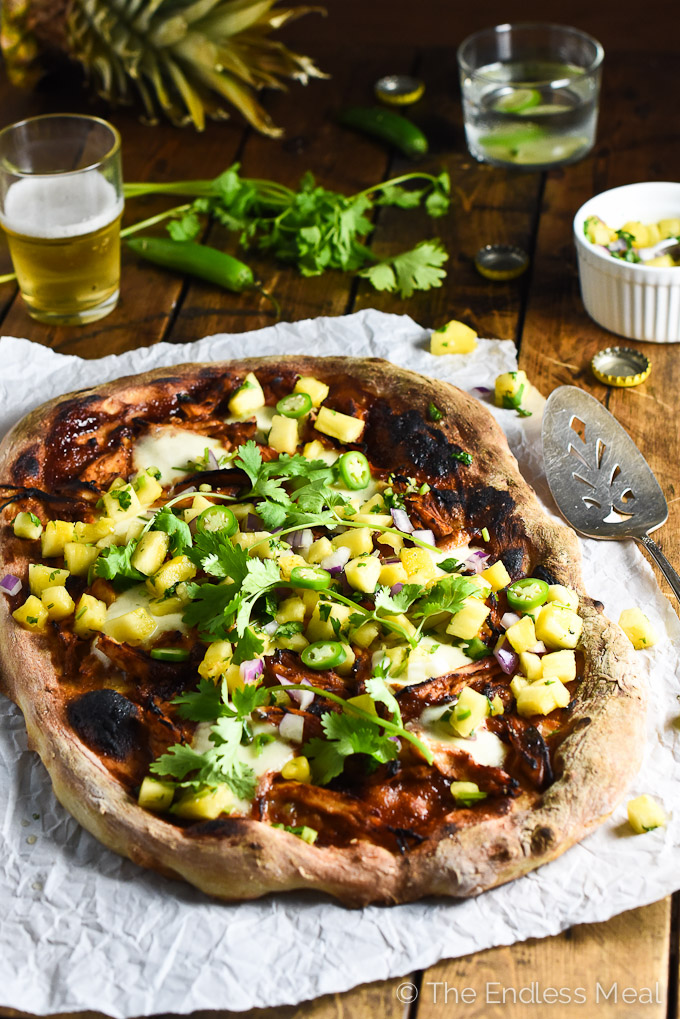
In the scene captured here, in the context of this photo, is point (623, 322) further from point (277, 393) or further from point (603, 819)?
point (603, 819)

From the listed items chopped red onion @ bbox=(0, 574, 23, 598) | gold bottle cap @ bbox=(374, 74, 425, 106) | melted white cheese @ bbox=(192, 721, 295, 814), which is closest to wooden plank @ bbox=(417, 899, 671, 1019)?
melted white cheese @ bbox=(192, 721, 295, 814)

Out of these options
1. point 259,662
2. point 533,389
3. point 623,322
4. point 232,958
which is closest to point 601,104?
point 623,322

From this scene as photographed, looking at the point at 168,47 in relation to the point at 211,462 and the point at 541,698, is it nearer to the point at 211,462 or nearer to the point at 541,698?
the point at 211,462

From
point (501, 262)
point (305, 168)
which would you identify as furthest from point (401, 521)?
point (305, 168)

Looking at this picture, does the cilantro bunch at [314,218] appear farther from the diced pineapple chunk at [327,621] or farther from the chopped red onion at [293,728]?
the chopped red onion at [293,728]

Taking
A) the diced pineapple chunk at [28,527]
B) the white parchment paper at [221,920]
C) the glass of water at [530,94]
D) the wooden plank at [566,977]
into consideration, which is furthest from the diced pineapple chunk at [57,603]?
the glass of water at [530,94]

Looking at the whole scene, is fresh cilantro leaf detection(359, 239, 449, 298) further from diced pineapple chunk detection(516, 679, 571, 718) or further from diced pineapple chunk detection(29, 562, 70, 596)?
diced pineapple chunk detection(516, 679, 571, 718)
